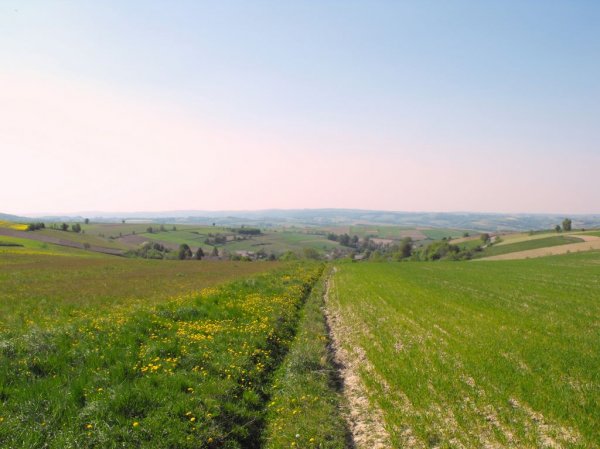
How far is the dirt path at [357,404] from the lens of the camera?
7527mm

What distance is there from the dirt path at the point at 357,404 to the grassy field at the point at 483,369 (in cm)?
18

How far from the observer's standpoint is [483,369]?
10.7 m

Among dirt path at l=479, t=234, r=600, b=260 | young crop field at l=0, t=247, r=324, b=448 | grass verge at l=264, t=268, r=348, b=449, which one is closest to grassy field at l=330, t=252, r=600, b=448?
grass verge at l=264, t=268, r=348, b=449

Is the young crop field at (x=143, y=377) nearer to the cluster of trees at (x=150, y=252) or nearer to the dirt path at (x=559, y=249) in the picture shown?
the dirt path at (x=559, y=249)

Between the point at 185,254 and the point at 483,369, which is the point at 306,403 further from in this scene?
the point at 185,254

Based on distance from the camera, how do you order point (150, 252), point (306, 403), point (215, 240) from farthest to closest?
point (215, 240), point (150, 252), point (306, 403)

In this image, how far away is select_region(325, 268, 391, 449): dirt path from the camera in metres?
7.53

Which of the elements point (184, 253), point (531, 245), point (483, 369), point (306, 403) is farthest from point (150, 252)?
point (483, 369)

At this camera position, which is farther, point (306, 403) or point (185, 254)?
point (185, 254)

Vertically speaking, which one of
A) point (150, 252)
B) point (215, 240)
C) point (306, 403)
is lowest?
point (215, 240)

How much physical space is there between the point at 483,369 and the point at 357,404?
4.16 metres

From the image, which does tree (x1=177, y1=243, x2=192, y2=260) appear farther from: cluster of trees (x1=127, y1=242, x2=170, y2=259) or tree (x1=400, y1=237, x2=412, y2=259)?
tree (x1=400, y1=237, x2=412, y2=259)

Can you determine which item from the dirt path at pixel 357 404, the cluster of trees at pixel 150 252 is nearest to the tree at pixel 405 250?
the cluster of trees at pixel 150 252

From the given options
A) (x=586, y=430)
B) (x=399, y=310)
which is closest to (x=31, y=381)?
(x=586, y=430)
